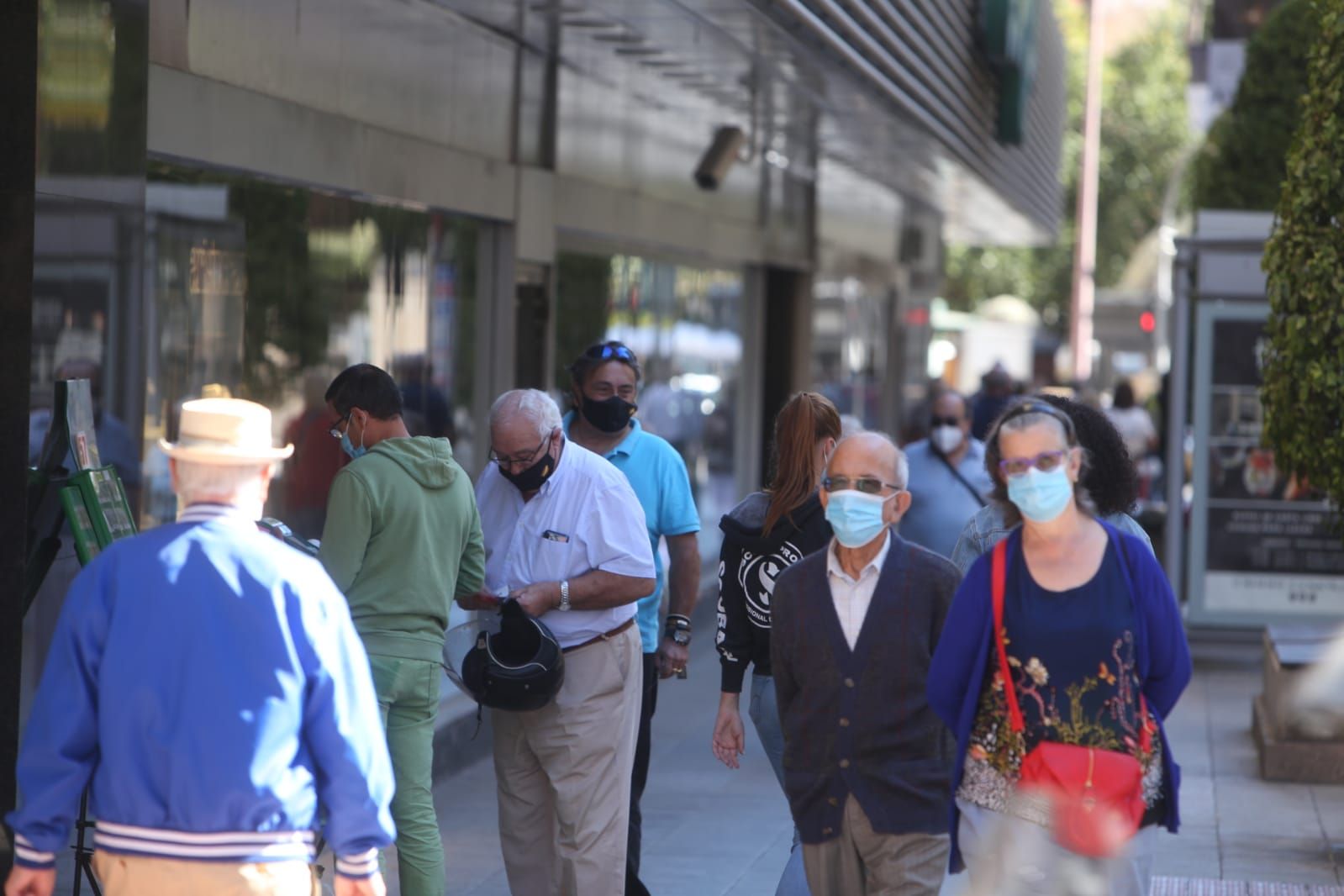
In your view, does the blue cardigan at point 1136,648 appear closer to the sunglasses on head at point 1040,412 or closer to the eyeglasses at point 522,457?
the sunglasses on head at point 1040,412

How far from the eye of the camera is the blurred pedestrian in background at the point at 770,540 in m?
5.75

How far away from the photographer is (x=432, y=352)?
1001cm

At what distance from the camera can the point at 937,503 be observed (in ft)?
30.7

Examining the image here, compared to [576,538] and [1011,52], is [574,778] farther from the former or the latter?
[1011,52]

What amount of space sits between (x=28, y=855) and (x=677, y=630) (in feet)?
10.3

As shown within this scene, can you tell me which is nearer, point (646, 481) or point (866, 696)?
point (866, 696)

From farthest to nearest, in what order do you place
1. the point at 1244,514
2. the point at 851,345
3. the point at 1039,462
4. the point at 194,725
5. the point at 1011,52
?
the point at 851,345
the point at 1011,52
the point at 1244,514
the point at 1039,462
the point at 194,725

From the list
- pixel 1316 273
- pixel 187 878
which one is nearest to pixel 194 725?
pixel 187 878

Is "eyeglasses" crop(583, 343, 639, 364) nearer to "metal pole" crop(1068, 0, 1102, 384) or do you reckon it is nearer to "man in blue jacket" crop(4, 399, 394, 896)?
"man in blue jacket" crop(4, 399, 394, 896)

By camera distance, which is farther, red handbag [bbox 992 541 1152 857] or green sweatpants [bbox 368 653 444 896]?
green sweatpants [bbox 368 653 444 896]

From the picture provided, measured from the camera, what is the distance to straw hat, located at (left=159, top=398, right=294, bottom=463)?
382 centimetres

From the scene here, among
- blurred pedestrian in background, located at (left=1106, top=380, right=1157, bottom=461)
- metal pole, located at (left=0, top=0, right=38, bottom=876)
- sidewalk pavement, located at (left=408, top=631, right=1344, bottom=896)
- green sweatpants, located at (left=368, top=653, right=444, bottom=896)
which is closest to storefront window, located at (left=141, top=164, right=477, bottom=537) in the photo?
metal pole, located at (left=0, top=0, right=38, bottom=876)

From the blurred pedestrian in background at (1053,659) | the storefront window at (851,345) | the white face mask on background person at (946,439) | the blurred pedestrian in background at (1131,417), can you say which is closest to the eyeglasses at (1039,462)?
the blurred pedestrian in background at (1053,659)

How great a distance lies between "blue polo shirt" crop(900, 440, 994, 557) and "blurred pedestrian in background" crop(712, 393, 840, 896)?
3387 millimetres
